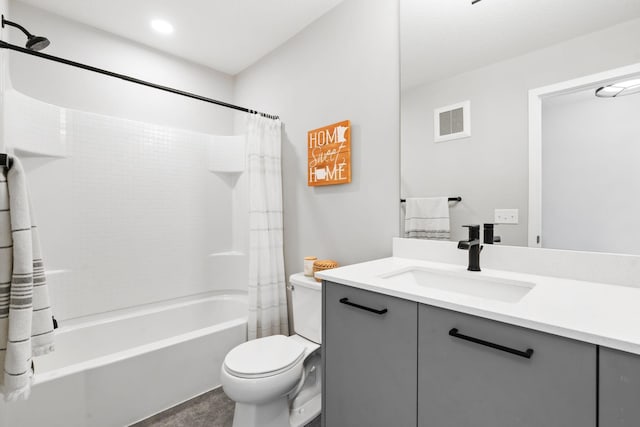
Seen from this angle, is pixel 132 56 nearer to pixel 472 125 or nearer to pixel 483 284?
pixel 472 125

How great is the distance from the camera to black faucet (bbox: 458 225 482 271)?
1.21 m

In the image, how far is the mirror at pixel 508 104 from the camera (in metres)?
1.05

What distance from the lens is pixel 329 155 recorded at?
194 centimetres

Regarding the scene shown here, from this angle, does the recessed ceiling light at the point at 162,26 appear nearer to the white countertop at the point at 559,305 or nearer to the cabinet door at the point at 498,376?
the white countertop at the point at 559,305

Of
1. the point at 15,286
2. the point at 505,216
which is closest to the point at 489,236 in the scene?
the point at 505,216

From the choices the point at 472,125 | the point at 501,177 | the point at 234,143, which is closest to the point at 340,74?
the point at 472,125

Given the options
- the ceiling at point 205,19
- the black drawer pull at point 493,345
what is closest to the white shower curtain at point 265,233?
the ceiling at point 205,19

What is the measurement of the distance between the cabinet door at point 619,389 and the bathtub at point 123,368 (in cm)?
185

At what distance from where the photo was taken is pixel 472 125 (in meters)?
1.39

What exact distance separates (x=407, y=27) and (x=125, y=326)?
2.74 m

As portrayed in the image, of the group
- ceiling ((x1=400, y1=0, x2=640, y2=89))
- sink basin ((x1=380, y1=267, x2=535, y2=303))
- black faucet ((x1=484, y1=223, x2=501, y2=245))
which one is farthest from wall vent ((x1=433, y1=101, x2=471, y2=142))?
sink basin ((x1=380, y1=267, x2=535, y2=303))

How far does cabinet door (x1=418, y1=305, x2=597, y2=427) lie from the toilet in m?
0.70

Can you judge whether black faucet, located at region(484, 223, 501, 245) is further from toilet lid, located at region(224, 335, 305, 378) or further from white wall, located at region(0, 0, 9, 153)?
white wall, located at region(0, 0, 9, 153)

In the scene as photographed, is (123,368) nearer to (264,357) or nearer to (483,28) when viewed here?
(264,357)
